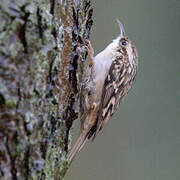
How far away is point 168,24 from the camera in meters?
3.01

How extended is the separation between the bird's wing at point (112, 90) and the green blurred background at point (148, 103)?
0.88 metres

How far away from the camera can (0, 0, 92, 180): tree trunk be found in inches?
34.3

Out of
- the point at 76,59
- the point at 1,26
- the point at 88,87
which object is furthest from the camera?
the point at 88,87

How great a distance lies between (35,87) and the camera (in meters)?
0.95

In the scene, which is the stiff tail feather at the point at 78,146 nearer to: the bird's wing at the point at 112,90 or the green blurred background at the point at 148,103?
the bird's wing at the point at 112,90

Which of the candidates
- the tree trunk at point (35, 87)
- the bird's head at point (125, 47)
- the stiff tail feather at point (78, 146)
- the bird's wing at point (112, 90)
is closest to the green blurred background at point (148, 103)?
the bird's head at point (125, 47)

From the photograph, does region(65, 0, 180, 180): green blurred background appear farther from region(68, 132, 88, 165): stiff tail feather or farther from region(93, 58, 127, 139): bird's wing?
region(68, 132, 88, 165): stiff tail feather

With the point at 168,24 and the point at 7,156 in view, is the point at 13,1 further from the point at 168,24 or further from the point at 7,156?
the point at 168,24

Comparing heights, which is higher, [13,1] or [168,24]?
[13,1]

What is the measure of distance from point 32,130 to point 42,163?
114mm

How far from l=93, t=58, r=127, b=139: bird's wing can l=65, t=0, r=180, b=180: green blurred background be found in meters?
0.88

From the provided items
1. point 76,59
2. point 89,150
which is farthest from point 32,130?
point 89,150

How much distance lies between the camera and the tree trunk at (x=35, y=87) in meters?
0.87

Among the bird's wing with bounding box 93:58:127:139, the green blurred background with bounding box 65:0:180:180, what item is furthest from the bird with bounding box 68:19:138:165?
the green blurred background with bounding box 65:0:180:180
